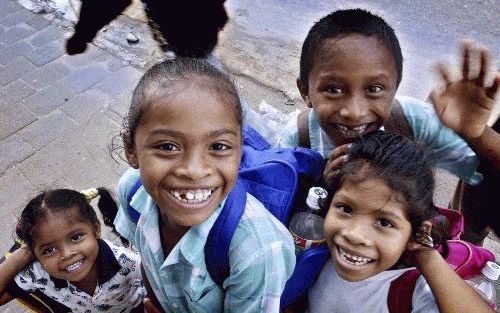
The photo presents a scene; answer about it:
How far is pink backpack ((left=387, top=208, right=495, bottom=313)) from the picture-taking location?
1.26 meters

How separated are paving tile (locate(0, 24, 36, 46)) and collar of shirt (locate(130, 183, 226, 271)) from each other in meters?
3.40

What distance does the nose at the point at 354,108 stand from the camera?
1403 millimetres

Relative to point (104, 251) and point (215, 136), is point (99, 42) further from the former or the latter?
point (215, 136)

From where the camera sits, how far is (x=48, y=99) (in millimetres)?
3459

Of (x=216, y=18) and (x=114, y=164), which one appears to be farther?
(x=216, y=18)

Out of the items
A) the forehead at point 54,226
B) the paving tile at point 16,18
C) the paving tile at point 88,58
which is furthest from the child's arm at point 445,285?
the paving tile at point 16,18

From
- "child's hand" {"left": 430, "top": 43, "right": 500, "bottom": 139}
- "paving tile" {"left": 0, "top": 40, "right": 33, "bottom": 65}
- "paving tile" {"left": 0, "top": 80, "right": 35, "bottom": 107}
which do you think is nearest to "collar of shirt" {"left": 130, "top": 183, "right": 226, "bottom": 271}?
"child's hand" {"left": 430, "top": 43, "right": 500, "bottom": 139}

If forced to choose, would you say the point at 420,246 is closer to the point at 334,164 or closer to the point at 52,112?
the point at 334,164

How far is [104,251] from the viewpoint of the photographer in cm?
176

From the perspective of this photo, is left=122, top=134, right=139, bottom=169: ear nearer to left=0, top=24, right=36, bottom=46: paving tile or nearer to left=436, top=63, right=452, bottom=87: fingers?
left=436, top=63, right=452, bottom=87: fingers

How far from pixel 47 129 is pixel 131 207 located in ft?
6.91

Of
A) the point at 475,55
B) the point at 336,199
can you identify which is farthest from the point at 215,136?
the point at 475,55

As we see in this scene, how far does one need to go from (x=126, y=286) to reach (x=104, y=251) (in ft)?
0.70

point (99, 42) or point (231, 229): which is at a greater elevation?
point (231, 229)
